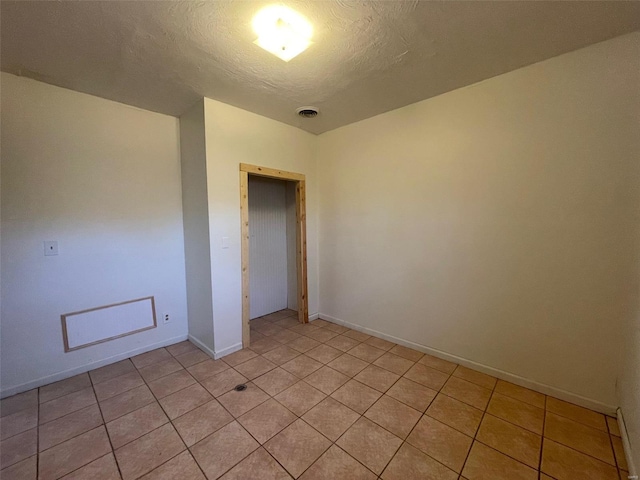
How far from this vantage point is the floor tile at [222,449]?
4.96 feet

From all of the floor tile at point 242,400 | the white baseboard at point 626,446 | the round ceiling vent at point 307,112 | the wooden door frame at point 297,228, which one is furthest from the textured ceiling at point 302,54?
the floor tile at point 242,400

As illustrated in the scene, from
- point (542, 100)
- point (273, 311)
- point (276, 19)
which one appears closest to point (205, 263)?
point (273, 311)

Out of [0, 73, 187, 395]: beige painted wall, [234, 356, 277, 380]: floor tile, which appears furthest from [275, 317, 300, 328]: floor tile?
[0, 73, 187, 395]: beige painted wall

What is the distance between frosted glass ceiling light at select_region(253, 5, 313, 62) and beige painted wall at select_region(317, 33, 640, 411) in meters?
1.51

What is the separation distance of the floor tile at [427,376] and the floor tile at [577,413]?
744mm

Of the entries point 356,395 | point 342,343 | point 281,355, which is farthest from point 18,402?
point 342,343

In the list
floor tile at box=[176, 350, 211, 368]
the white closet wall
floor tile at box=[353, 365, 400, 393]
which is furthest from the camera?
the white closet wall

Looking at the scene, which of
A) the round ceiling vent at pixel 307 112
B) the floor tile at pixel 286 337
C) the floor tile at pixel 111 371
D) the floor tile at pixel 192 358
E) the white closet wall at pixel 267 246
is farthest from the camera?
the white closet wall at pixel 267 246

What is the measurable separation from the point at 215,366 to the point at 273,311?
163 centimetres

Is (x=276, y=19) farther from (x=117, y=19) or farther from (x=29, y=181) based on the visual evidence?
(x=29, y=181)

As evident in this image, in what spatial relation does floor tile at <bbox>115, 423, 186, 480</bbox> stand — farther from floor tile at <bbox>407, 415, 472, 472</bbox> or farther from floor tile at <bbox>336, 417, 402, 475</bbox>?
floor tile at <bbox>407, 415, 472, 472</bbox>

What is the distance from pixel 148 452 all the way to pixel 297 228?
105 inches

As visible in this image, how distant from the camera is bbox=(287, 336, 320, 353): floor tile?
Answer: 9.64 feet

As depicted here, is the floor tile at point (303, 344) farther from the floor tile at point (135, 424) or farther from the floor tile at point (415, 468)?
the floor tile at point (415, 468)
